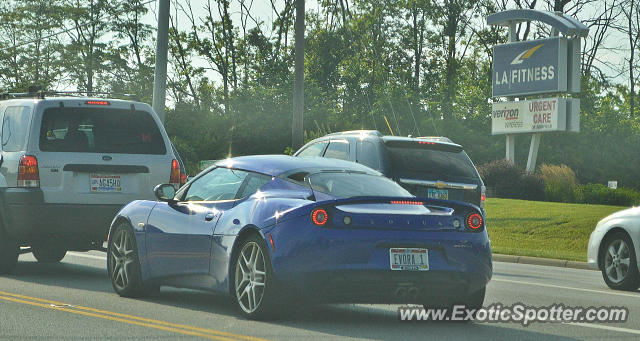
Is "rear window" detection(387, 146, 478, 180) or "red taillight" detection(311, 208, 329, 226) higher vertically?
"rear window" detection(387, 146, 478, 180)

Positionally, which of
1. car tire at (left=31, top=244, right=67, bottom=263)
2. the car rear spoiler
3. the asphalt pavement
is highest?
the car rear spoiler

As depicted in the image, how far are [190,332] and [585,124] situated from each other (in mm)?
61381

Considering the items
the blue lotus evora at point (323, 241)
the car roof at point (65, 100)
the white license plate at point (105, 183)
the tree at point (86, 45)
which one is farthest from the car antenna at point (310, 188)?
the tree at point (86, 45)

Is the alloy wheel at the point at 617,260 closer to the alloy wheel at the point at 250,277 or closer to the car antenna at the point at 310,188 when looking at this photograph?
the car antenna at the point at 310,188

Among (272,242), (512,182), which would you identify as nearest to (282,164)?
(272,242)

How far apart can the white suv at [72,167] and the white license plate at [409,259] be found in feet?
17.2

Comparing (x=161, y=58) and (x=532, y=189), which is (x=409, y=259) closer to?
(x=161, y=58)

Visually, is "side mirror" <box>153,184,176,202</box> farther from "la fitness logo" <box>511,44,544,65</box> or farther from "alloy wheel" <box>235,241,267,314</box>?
"la fitness logo" <box>511,44,544,65</box>

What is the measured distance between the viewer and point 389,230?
8.27 metres

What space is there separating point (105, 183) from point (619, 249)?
20.8 ft

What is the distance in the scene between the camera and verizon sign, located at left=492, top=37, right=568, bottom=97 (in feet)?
136

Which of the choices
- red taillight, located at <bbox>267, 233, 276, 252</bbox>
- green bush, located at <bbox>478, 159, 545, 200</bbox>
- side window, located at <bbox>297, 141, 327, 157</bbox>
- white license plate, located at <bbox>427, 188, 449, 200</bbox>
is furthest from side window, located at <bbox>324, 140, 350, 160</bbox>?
green bush, located at <bbox>478, 159, 545, 200</bbox>

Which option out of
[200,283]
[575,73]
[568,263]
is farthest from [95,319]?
[575,73]

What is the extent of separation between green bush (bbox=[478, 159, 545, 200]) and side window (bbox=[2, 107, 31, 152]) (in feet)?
93.0
